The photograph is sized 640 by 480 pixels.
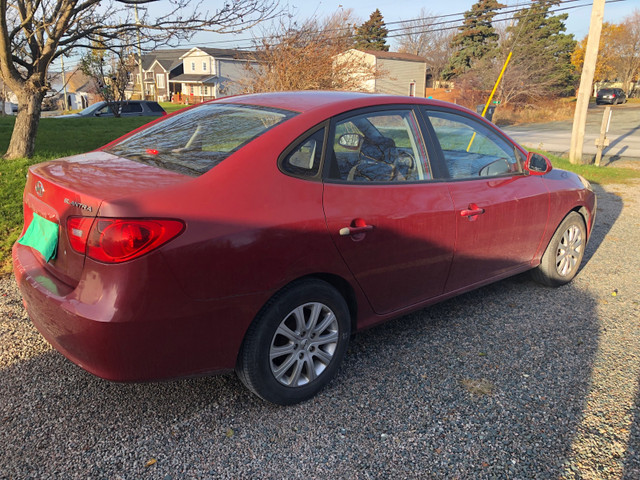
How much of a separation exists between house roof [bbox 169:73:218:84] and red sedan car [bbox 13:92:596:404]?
5883cm

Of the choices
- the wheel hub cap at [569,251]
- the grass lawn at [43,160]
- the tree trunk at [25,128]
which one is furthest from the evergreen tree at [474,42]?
the wheel hub cap at [569,251]

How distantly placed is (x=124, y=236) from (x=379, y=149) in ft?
5.56

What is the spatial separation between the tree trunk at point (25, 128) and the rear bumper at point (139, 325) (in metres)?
6.40

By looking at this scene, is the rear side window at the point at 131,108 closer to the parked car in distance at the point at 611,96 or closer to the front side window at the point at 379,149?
the front side window at the point at 379,149

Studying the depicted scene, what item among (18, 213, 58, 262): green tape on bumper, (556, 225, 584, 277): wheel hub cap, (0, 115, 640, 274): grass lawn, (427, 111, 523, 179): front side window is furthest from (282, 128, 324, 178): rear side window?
(0, 115, 640, 274): grass lawn

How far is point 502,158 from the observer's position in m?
4.11

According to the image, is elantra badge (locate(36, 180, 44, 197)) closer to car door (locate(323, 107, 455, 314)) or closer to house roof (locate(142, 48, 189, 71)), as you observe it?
car door (locate(323, 107, 455, 314))

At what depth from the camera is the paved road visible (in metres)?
18.0

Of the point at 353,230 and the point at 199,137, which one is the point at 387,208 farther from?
the point at 199,137

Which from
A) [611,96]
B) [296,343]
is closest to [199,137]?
[296,343]

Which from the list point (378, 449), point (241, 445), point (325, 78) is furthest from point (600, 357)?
point (325, 78)

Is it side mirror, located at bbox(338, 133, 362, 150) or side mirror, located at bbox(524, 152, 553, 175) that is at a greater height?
side mirror, located at bbox(338, 133, 362, 150)

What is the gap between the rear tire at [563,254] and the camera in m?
4.68

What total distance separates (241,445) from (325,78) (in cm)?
1070
